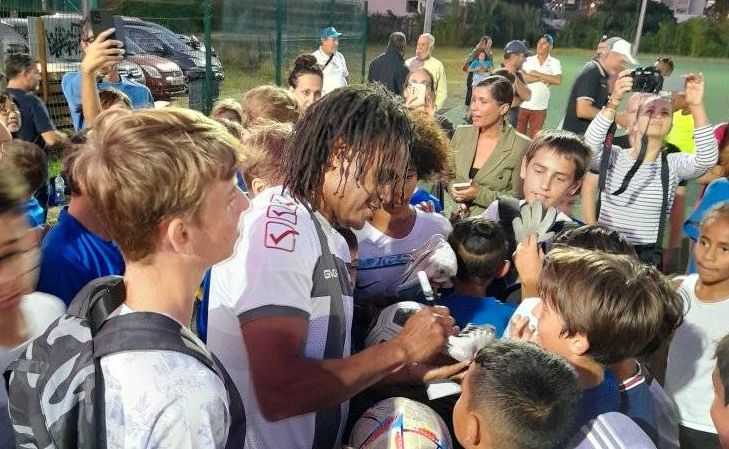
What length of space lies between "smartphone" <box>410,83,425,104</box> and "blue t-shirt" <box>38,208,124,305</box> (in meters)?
3.63

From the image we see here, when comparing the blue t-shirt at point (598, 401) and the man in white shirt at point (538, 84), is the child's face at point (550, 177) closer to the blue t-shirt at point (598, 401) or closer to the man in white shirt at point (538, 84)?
the blue t-shirt at point (598, 401)

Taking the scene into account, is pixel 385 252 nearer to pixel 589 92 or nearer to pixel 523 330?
pixel 523 330

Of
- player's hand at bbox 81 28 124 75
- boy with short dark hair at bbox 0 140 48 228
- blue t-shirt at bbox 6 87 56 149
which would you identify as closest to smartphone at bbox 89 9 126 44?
player's hand at bbox 81 28 124 75

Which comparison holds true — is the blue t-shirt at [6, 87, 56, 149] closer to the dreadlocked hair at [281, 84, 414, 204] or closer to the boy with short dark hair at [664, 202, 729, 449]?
the dreadlocked hair at [281, 84, 414, 204]

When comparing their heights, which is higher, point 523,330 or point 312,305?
point 312,305

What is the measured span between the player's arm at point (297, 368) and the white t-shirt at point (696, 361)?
1516 mm

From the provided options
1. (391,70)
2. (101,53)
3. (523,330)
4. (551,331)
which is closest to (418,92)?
(101,53)

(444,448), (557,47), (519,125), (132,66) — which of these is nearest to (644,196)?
(444,448)

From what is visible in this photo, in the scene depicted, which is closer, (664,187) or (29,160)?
(29,160)

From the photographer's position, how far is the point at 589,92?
6.36 metres

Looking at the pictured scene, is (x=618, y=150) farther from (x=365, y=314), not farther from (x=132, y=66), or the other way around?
(x=132, y=66)

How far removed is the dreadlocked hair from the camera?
153cm

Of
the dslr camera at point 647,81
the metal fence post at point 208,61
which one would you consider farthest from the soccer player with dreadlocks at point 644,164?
the metal fence post at point 208,61

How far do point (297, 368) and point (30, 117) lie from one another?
4.92 metres
